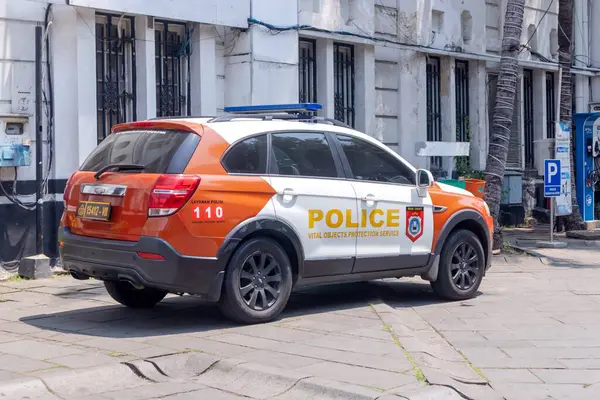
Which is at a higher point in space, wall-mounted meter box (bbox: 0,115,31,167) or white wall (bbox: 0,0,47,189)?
white wall (bbox: 0,0,47,189)

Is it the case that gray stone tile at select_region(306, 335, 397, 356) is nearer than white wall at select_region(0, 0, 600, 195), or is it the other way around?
gray stone tile at select_region(306, 335, 397, 356)

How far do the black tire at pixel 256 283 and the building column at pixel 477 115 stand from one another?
453 inches

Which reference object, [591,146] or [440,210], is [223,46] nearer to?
[440,210]

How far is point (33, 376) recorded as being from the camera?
5.97 m

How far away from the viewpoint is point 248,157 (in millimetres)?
7965

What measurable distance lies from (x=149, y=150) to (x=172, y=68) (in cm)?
579

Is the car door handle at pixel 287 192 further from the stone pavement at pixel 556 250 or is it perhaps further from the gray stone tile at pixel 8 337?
the stone pavement at pixel 556 250

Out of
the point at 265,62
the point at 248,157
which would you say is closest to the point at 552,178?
the point at 265,62

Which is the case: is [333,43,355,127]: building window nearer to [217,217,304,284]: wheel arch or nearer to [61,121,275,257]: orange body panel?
[217,217,304,284]: wheel arch

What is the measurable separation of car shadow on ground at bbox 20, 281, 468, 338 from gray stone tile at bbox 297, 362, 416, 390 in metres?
1.65

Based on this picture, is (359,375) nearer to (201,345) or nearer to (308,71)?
(201,345)

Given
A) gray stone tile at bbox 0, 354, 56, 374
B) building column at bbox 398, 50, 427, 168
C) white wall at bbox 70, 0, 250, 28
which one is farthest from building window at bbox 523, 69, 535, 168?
gray stone tile at bbox 0, 354, 56, 374

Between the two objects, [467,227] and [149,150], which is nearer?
[149,150]

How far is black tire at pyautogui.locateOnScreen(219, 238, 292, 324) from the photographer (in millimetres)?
7664
